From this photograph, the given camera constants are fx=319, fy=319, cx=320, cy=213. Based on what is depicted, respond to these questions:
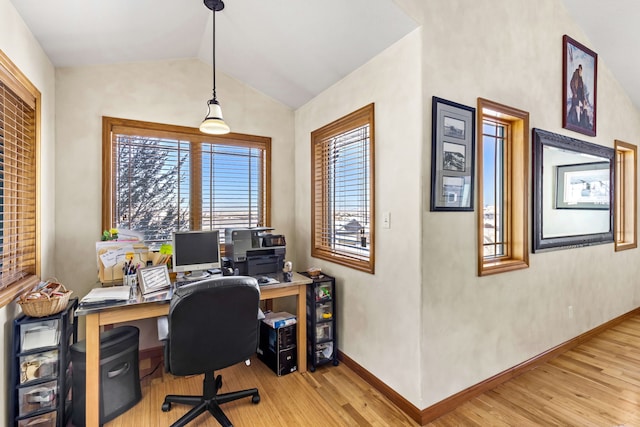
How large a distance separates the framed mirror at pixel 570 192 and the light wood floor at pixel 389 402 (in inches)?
42.4

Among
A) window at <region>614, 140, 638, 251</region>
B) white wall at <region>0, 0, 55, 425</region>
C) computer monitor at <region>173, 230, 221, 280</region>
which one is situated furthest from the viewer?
window at <region>614, 140, 638, 251</region>

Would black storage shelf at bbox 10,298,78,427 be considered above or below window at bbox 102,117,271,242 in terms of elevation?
below

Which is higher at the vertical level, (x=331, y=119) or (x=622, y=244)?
(x=331, y=119)

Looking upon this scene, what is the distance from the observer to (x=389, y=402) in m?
2.26

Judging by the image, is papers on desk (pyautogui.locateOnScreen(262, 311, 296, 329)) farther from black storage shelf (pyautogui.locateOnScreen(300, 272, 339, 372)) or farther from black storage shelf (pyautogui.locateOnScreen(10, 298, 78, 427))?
black storage shelf (pyautogui.locateOnScreen(10, 298, 78, 427))

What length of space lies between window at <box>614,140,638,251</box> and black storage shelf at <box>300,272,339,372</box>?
3.71 metres

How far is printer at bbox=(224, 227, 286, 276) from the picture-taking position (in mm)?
2682

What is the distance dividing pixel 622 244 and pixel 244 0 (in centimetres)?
479

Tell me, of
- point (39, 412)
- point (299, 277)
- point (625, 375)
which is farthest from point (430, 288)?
point (39, 412)

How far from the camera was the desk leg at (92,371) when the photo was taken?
190cm

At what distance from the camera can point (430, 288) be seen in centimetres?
207

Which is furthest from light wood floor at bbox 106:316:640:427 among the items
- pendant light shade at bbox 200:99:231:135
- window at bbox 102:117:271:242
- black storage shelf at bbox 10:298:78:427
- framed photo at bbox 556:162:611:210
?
pendant light shade at bbox 200:99:231:135

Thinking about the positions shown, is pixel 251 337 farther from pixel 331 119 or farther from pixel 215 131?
pixel 331 119

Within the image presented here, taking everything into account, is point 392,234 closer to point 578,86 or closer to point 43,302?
point 43,302
